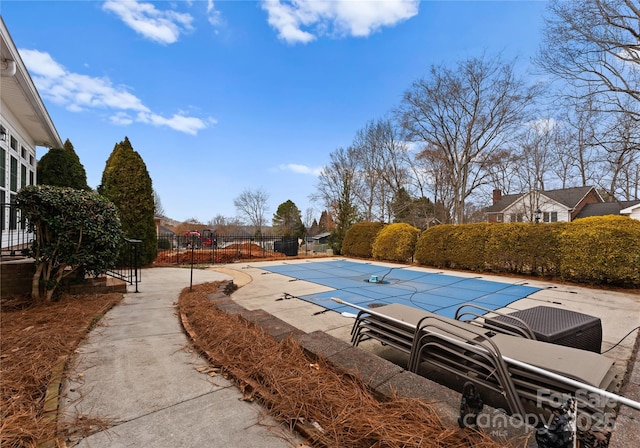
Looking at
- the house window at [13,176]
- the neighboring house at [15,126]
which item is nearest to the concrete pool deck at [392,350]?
the neighboring house at [15,126]

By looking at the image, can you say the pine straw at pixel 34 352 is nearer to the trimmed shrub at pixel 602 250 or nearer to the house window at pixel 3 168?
the house window at pixel 3 168

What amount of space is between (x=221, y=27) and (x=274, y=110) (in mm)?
6509

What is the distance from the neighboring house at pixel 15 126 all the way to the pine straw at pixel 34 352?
2.15m

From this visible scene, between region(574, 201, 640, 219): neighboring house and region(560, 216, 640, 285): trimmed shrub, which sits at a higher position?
region(574, 201, 640, 219): neighboring house

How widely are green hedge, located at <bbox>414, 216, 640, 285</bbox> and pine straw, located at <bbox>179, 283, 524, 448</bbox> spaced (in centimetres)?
900

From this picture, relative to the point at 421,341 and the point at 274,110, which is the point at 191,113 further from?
the point at 421,341

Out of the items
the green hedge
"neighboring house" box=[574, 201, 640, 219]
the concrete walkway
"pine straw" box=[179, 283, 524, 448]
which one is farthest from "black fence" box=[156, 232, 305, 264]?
"neighboring house" box=[574, 201, 640, 219]

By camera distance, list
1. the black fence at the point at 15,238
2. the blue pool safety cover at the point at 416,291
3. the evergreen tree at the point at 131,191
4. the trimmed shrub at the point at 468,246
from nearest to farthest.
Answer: the black fence at the point at 15,238 → the blue pool safety cover at the point at 416,291 → the evergreen tree at the point at 131,191 → the trimmed shrub at the point at 468,246

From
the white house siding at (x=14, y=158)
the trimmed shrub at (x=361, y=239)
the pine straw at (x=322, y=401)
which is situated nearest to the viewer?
the pine straw at (x=322, y=401)

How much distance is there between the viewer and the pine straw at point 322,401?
1432 mm

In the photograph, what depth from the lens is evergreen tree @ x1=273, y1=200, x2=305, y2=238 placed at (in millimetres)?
35703

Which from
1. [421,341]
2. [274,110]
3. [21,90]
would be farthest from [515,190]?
[21,90]

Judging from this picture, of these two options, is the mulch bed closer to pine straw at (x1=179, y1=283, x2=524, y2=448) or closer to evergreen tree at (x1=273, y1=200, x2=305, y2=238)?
pine straw at (x1=179, y1=283, x2=524, y2=448)

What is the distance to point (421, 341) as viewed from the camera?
8.13ft
